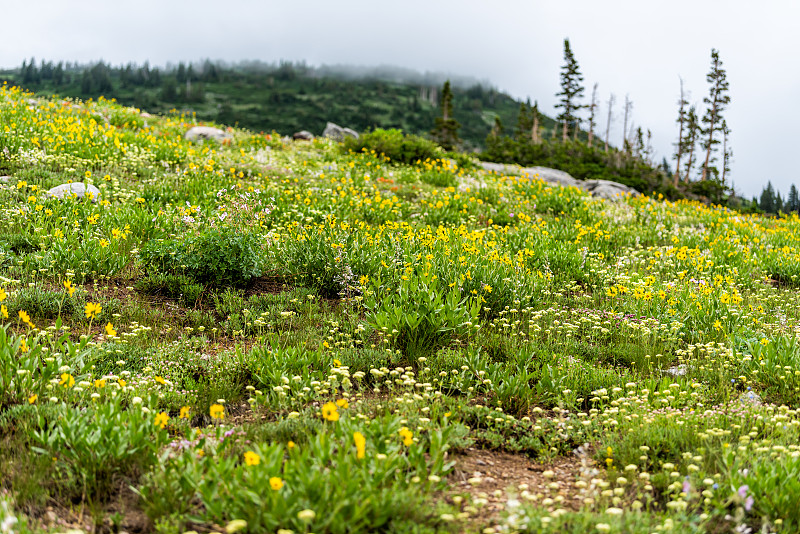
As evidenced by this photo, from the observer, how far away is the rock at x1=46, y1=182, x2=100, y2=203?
8422 millimetres

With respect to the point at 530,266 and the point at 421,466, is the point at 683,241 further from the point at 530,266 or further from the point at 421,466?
the point at 421,466

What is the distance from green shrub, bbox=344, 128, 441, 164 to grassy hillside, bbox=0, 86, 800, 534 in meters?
8.68

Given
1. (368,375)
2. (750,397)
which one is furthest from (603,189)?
(368,375)

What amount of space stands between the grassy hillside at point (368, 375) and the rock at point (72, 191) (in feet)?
0.48

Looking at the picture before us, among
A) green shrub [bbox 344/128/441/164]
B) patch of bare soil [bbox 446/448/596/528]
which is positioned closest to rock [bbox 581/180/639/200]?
green shrub [bbox 344/128/441/164]

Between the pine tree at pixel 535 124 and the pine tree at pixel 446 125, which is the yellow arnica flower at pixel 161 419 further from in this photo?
the pine tree at pixel 535 124

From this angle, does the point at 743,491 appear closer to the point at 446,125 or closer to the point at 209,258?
the point at 209,258

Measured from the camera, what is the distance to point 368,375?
4664 millimetres

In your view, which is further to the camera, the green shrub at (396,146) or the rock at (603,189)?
the rock at (603,189)

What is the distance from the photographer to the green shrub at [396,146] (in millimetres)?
18688

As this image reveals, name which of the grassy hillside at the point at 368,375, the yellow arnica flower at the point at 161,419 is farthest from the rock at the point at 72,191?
the yellow arnica flower at the point at 161,419

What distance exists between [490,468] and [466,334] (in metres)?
2.16

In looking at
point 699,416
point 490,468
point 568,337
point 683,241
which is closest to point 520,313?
point 568,337

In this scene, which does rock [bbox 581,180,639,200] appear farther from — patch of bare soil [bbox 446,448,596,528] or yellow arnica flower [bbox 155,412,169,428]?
yellow arnica flower [bbox 155,412,169,428]
